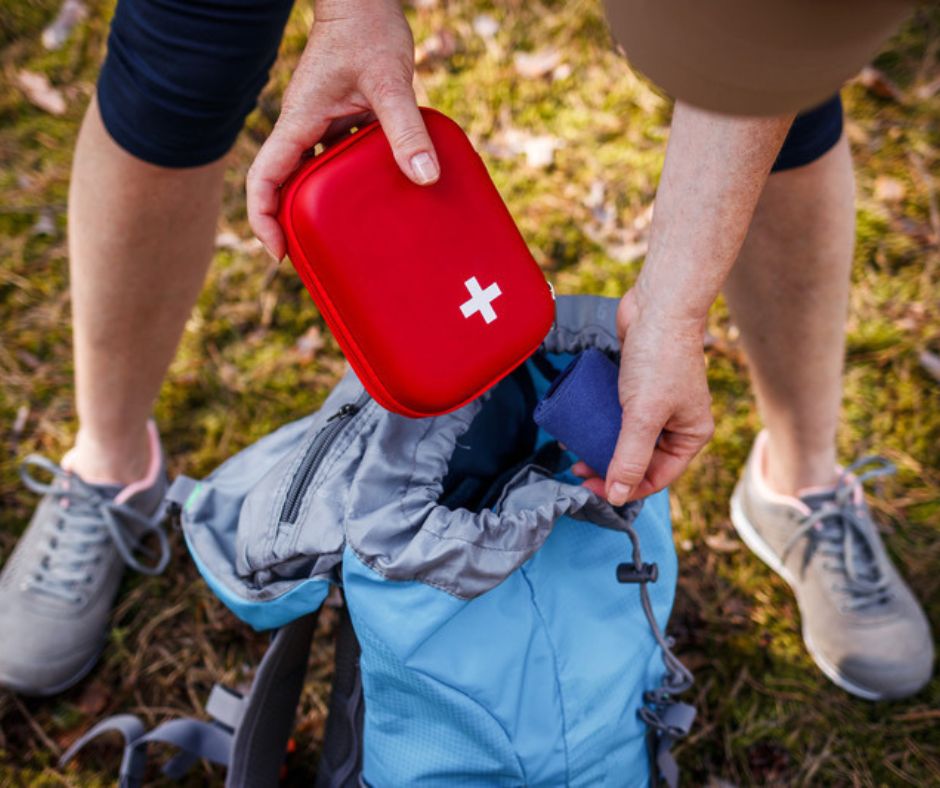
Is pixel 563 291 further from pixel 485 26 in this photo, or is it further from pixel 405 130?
pixel 405 130

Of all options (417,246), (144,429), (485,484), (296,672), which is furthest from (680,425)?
(144,429)

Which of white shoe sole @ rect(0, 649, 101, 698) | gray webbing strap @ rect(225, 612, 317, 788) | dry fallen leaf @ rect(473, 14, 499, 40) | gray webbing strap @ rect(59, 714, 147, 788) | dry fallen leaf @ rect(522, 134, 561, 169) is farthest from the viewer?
dry fallen leaf @ rect(473, 14, 499, 40)

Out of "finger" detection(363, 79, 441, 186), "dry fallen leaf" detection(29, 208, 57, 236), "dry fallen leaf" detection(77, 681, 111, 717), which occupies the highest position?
"finger" detection(363, 79, 441, 186)

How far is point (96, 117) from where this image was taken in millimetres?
1626

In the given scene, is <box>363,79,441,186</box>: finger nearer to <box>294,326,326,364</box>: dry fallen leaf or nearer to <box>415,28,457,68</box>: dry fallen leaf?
<box>294,326,326,364</box>: dry fallen leaf

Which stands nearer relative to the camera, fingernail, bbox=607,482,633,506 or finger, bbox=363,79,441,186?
finger, bbox=363,79,441,186

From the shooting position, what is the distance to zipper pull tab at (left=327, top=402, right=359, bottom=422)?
4.81 feet

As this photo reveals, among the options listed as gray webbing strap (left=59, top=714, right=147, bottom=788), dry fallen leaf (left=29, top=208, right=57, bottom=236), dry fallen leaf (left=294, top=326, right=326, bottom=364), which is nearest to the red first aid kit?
gray webbing strap (left=59, top=714, right=147, bottom=788)

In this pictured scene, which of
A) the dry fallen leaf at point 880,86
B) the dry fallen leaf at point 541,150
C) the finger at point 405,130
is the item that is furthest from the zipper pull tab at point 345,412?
the dry fallen leaf at point 880,86

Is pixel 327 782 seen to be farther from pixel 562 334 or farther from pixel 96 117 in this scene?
pixel 96 117

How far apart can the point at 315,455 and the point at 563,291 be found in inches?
53.6

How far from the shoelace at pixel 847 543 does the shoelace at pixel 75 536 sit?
168 centimetres

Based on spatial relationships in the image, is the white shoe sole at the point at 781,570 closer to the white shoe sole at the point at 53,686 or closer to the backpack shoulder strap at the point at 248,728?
the backpack shoulder strap at the point at 248,728

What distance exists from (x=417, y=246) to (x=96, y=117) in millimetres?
826
